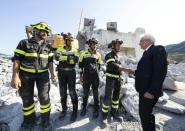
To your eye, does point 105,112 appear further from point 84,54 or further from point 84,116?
point 84,54

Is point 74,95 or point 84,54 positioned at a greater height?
point 84,54

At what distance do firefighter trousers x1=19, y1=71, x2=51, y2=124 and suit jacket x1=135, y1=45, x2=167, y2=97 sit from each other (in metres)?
1.97

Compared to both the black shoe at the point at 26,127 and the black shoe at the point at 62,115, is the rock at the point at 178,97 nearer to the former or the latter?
the black shoe at the point at 62,115

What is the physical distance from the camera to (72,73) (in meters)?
4.96

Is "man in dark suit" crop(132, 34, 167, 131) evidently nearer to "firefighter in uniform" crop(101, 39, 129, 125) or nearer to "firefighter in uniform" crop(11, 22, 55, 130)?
"firefighter in uniform" crop(101, 39, 129, 125)

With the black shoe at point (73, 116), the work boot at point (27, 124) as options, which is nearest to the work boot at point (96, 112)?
the black shoe at point (73, 116)

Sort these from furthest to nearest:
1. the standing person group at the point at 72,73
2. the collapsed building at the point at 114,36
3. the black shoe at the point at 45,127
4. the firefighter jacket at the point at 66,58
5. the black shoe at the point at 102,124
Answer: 1. the collapsed building at the point at 114,36
2. the firefighter jacket at the point at 66,58
3. the black shoe at the point at 102,124
4. the black shoe at the point at 45,127
5. the standing person group at the point at 72,73

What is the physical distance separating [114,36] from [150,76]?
14697mm

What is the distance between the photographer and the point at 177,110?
233 inches

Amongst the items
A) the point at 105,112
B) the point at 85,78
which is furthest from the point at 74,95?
the point at 105,112

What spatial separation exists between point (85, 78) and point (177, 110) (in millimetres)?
3007

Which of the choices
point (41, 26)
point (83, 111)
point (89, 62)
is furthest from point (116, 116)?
point (41, 26)

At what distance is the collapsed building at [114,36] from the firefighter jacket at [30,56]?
13332mm

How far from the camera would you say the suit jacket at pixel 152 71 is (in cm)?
331
